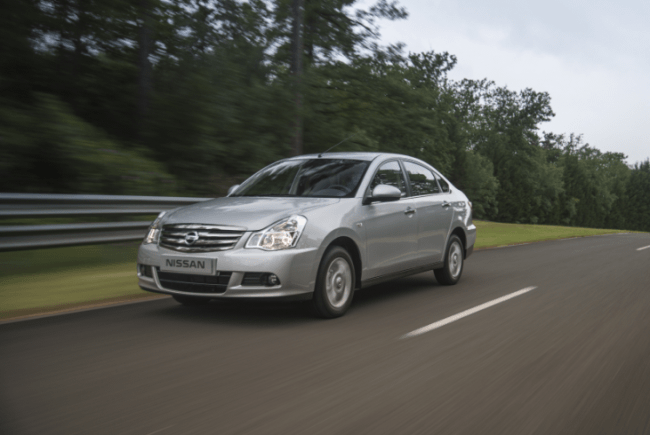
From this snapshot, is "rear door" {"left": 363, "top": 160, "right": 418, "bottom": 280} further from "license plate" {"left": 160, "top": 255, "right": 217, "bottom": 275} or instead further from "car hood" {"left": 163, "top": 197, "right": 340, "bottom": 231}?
"license plate" {"left": 160, "top": 255, "right": 217, "bottom": 275}


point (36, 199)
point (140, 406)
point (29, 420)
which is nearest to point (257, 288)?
point (140, 406)

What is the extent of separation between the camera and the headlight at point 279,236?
545 cm

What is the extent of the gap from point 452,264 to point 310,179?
2.64m

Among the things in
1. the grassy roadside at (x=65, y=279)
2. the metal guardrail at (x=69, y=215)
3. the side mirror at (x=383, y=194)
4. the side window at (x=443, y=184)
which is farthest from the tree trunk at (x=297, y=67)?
the side mirror at (x=383, y=194)

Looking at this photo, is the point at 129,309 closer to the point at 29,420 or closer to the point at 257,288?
the point at 257,288

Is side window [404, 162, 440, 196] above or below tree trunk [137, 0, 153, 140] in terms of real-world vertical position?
below

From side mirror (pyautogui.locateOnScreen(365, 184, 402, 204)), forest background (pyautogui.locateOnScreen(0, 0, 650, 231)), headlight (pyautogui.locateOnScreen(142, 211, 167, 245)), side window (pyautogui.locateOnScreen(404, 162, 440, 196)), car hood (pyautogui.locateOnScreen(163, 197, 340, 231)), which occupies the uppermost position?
forest background (pyautogui.locateOnScreen(0, 0, 650, 231))

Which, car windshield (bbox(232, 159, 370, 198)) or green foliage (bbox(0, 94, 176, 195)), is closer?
car windshield (bbox(232, 159, 370, 198))

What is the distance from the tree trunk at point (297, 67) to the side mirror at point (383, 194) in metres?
8.92

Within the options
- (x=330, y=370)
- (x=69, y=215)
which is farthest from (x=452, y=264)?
(x=69, y=215)

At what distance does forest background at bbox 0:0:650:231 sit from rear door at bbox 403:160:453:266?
5.70m

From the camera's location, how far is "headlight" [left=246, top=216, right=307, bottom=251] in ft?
17.9

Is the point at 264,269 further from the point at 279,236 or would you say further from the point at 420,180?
the point at 420,180

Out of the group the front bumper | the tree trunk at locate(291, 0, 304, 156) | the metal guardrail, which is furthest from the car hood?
the tree trunk at locate(291, 0, 304, 156)
